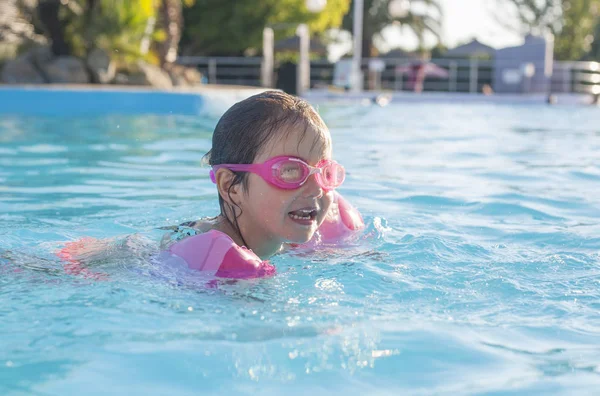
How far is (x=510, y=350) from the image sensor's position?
2.26m

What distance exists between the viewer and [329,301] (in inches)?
107

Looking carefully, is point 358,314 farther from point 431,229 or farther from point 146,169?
point 146,169

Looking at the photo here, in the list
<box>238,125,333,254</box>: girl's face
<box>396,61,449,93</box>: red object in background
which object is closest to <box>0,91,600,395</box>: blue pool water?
<box>238,125,333,254</box>: girl's face

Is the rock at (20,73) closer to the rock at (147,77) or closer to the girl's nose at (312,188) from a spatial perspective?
the rock at (147,77)

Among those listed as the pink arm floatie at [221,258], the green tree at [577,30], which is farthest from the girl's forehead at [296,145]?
the green tree at [577,30]

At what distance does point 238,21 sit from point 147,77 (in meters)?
11.5

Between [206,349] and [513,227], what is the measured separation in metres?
2.58

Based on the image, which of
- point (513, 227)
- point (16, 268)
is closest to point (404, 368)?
point (16, 268)

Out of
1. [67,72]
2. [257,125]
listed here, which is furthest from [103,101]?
[257,125]

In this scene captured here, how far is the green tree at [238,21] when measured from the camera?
27500mm

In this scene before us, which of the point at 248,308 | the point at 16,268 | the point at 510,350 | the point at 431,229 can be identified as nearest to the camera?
the point at 510,350

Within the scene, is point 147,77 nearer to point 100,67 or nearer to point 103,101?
point 100,67

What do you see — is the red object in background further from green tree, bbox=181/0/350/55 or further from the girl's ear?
the girl's ear

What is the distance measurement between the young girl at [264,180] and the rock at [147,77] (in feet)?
45.7
